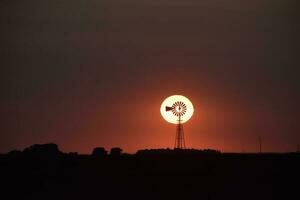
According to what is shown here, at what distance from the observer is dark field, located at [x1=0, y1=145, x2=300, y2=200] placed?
73500 millimetres

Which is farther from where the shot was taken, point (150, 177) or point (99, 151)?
point (99, 151)

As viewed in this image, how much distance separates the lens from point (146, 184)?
76500 mm

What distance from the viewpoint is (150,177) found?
79.2 metres

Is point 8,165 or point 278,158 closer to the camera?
point 8,165

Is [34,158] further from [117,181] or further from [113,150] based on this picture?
[113,150]

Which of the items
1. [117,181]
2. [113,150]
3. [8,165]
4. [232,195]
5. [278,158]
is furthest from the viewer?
[113,150]

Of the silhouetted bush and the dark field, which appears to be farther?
the silhouetted bush

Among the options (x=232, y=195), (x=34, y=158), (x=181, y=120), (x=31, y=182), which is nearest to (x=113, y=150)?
(x=181, y=120)

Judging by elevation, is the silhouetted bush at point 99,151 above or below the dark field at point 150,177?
above

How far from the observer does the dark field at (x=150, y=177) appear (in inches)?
2894

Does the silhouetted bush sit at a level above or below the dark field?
above

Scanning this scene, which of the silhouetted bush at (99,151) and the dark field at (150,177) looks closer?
the dark field at (150,177)

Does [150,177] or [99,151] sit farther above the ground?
[99,151]

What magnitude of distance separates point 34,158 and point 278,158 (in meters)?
28.7
